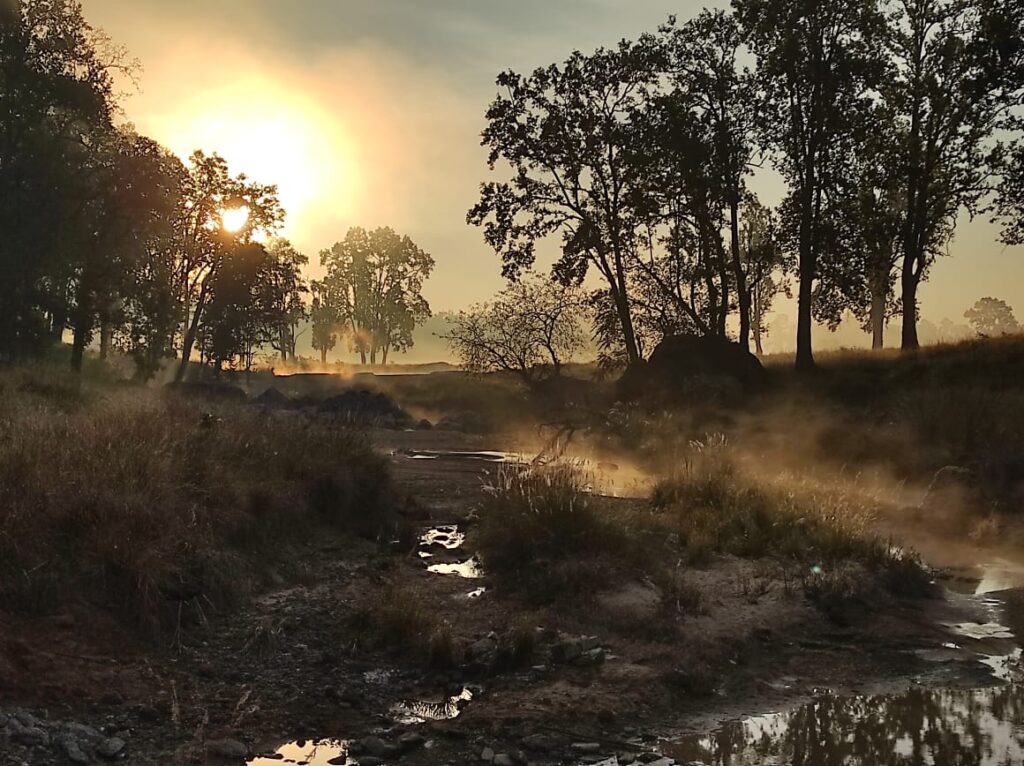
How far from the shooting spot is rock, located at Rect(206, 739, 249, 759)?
532cm

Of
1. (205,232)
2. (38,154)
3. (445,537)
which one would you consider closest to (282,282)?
(205,232)

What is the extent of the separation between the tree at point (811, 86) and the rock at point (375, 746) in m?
27.6

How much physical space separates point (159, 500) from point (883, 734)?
Answer: 23.9 feet

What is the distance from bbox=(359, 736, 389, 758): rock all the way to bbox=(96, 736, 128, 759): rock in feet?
5.17

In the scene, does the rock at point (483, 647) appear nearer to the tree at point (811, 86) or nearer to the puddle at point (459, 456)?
the puddle at point (459, 456)

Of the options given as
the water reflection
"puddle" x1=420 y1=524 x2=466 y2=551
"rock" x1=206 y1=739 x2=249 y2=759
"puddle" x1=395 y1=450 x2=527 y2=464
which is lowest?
the water reflection

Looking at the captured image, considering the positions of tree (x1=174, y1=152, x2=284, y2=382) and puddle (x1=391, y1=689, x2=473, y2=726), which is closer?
puddle (x1=391, y1=689, x2=473, y2=726)

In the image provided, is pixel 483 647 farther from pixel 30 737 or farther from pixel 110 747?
pixel 30 737

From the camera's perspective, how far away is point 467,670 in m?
7.21

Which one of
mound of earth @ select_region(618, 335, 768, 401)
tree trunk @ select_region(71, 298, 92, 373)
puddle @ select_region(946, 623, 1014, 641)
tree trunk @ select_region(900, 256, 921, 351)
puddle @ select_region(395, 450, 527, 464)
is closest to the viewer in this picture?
puddle @ select_region(946, 623, 1014, 641)

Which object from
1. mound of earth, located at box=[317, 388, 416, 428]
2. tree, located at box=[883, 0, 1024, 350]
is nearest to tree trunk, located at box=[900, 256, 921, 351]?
tree, located at box=[883, 0, 1024, 350]

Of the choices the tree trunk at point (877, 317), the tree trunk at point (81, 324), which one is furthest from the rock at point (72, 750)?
the tree trunk at point (877, 317)

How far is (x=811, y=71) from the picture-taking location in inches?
1136

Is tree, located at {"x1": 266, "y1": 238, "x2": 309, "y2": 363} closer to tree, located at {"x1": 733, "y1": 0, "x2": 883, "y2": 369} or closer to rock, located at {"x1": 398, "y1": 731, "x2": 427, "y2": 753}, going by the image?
tree, located at {"x1": 733, "y1": 0, "x2": 883, "y2": 369}
